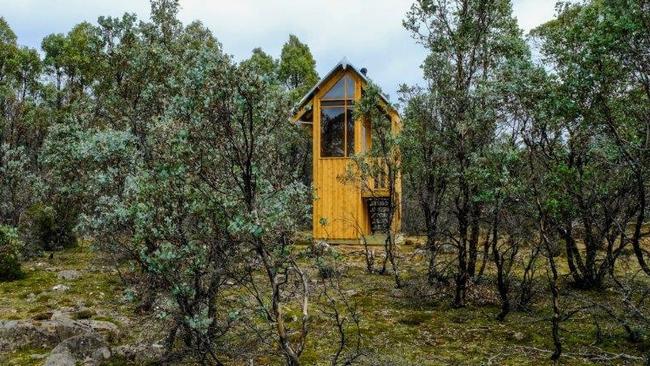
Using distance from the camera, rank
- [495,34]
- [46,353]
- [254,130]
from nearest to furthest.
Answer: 1. [254,130]
2. [46,353]
3. [495,34]

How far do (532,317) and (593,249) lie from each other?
2.57 metres

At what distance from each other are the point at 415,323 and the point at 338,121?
12718 millimetres

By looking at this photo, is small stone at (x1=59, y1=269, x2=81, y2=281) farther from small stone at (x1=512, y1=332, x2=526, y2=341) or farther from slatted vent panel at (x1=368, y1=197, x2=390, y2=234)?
small stone at (x1=512, y1=332, x2=526, y2=341)

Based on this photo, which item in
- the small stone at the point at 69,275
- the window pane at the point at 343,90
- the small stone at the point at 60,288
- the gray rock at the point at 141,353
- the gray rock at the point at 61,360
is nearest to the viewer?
the gray rock at the point at 61,360

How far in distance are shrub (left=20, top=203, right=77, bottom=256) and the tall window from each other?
1035cm

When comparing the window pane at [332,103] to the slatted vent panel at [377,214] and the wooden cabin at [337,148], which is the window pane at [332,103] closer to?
the wooden cabin at [337,148]

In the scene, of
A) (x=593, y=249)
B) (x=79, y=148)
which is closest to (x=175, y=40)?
(x=79, y=148)

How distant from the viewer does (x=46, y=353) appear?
368 inches

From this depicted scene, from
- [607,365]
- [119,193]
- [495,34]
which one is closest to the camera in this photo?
[607,365]

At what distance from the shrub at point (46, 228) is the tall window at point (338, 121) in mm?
10349

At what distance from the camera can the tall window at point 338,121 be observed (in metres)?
22.3

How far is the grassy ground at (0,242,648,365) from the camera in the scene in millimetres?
8984

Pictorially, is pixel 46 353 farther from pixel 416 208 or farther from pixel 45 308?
pixel 416 208

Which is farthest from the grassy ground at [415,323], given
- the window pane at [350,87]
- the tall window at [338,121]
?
the window pane at [350,87]
